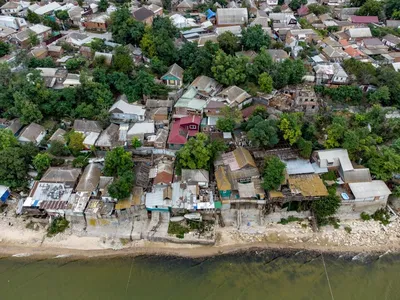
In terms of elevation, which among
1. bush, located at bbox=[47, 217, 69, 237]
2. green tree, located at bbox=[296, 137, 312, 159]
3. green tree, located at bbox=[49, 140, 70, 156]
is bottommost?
bush, located at bbox=[47, 217, 69, 237]

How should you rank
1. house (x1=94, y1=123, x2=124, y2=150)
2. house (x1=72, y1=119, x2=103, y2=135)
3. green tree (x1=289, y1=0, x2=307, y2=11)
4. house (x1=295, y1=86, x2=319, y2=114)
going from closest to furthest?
house (x1=94, y1=123, x2=124, y2=150) < house (x1=72, y1=119, x2=103, y2=135) < house (x1=295, y1=86, x2=319, y2=114) < green tree (x1=289, y1=0, x2=307, y2=11)

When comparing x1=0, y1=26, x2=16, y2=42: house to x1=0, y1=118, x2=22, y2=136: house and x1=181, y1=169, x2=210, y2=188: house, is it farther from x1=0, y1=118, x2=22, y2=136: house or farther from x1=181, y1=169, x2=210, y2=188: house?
x1=181, y1=169, x2=210, y2=188: house

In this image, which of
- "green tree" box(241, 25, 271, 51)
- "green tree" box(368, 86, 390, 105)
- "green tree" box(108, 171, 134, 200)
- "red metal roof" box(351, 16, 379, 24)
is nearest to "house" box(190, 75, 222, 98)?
"green tree" box(241, 25, 271, 51)

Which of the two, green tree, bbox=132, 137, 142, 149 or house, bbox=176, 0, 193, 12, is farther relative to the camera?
house, bbox=176, 0, 193, 12

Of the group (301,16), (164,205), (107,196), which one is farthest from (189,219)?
(301,16)

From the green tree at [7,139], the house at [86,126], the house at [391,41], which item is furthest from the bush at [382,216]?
the green tree at [7,139]

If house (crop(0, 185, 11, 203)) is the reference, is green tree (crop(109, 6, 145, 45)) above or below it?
above

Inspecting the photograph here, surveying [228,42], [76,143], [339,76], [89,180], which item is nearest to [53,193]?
[89,180]

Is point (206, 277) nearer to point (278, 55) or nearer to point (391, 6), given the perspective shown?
point (278, 55)
